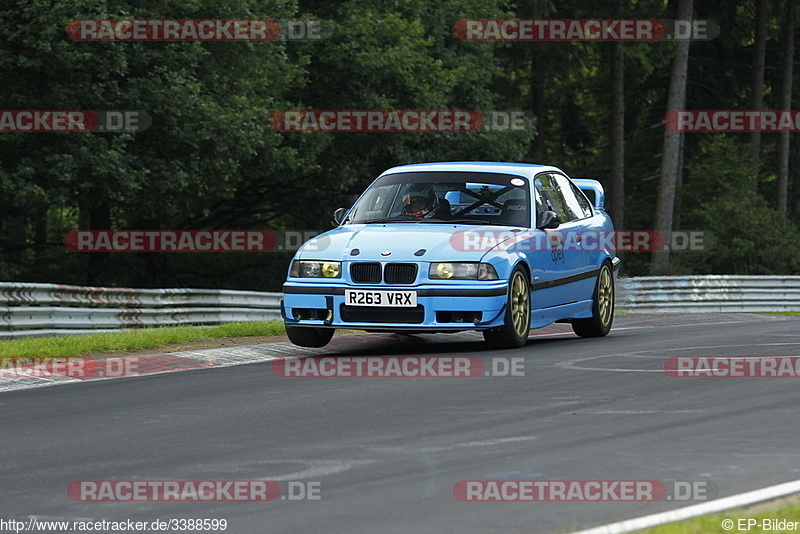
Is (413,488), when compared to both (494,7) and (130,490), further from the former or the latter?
(494,7)

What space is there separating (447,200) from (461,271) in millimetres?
1500

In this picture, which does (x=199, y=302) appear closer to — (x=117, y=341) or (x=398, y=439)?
(x=117, y=341)

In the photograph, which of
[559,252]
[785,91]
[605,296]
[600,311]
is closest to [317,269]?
[559,252]

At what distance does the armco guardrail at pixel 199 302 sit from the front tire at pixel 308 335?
469 centimetres

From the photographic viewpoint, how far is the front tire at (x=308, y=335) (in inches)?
524

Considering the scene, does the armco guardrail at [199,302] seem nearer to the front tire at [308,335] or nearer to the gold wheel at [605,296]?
the front tire at [308,335]

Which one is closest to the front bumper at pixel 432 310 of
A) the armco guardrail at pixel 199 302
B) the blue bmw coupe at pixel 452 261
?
the blue bmw coupe at pixel 452 261

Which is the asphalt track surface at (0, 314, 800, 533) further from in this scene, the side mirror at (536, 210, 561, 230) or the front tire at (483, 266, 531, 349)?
the side mirror at (536, 210, 561, 230)

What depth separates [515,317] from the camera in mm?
13047

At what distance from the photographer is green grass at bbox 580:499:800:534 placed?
18.0ft

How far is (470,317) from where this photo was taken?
12484 mm

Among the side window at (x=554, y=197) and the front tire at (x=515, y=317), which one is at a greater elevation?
the side window at (x=554, y=197)

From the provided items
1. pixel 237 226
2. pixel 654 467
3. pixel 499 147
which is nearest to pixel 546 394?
pixel 654 467

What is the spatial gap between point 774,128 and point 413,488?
4590 cm
